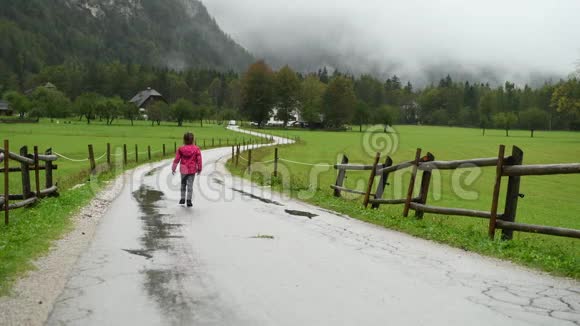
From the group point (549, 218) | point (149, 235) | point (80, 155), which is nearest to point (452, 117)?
point (80, 155)

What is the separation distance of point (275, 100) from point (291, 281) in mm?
120667

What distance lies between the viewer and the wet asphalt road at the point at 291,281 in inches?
203

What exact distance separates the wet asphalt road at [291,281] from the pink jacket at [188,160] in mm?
2996

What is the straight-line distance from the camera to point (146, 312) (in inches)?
203

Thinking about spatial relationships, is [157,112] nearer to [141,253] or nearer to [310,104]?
[310,104]

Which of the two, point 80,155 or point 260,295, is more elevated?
point 260,295

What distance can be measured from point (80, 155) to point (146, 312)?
136ft

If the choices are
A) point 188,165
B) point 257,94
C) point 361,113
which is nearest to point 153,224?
point 188,165

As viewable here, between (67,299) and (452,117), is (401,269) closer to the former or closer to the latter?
(67,299)

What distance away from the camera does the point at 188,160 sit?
45.6 feet

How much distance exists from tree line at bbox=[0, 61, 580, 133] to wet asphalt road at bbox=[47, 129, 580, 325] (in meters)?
73.1

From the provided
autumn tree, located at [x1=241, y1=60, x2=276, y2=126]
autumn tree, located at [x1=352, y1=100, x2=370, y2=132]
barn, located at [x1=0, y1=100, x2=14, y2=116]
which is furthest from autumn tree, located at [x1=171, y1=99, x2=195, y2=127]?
barn, located at [x1=0, y1=100, x2=14, y2=116]

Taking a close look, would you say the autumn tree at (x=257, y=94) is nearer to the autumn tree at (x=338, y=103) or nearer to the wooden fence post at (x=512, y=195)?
the autumn tree at (x=338, y=103)

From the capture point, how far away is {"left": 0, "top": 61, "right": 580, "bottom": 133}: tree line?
4887 inches
